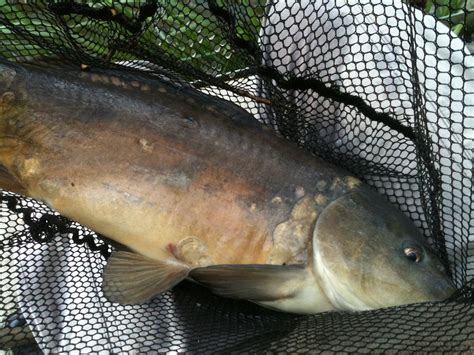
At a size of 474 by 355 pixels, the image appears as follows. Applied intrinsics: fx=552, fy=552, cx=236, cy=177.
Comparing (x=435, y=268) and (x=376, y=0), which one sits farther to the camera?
(x=376, y=0)

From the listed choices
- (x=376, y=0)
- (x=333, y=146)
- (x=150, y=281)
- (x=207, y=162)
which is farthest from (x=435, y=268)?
(x=376, y=0)

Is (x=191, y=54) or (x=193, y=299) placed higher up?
(x=191, y=54)

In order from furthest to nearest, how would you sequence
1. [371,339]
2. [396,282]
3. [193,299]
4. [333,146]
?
1. [333,146]
2. [193,299]
3. [396,282]
4. [371,339]

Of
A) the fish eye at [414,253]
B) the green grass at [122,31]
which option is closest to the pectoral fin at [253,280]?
the fish eye at [414,253]

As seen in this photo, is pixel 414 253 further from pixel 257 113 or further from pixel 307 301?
pixel 257 113

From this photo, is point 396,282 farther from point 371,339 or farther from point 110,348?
point 110,348

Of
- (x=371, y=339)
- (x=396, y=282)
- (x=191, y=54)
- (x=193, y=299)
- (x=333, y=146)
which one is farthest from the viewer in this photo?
(x=191, y=54)

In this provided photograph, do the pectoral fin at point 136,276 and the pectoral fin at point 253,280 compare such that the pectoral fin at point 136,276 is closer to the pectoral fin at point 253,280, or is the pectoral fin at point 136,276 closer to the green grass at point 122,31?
the pectoral fin at point 253,280
